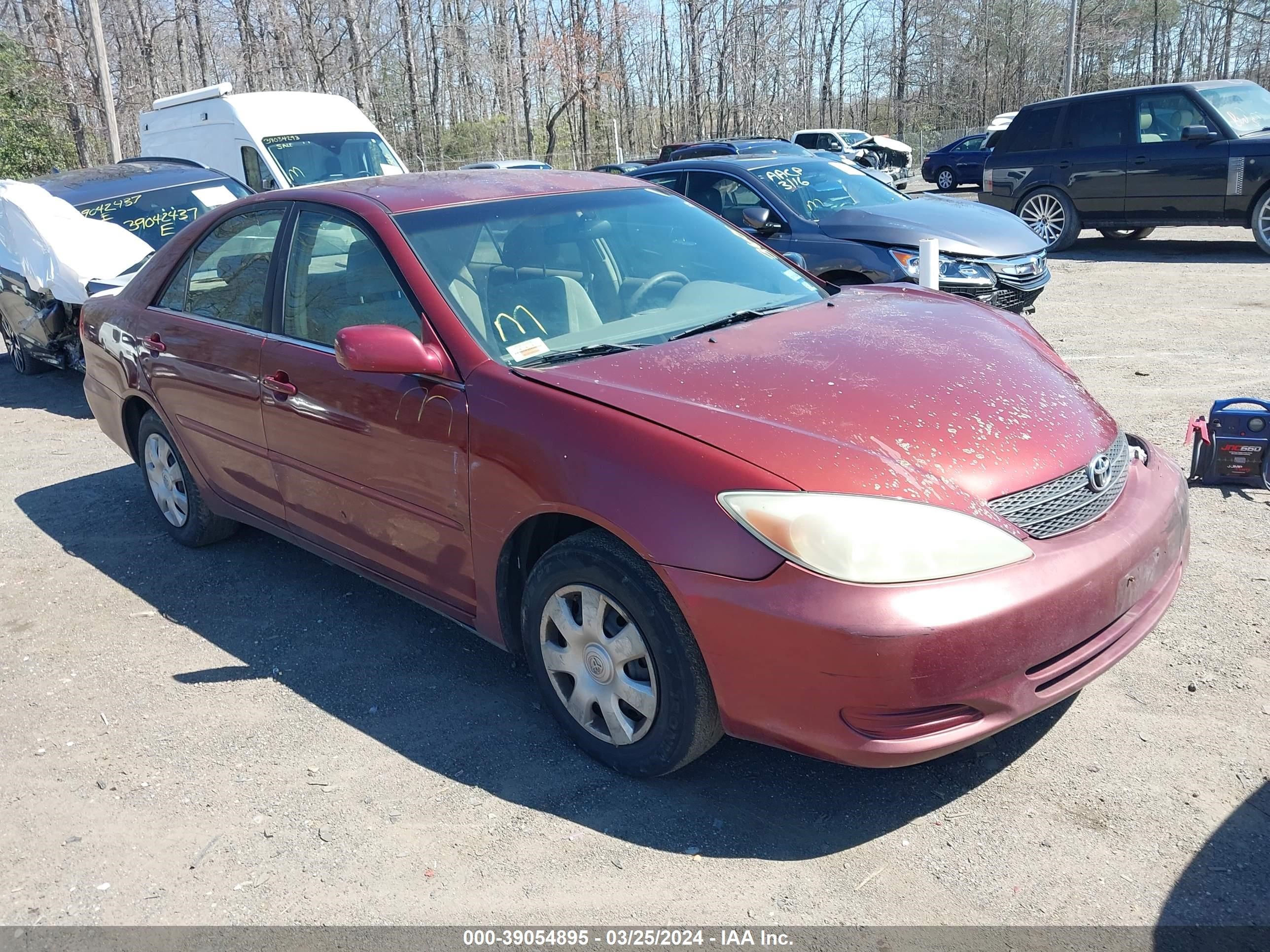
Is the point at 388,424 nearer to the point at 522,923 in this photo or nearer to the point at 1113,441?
the point at 522,923

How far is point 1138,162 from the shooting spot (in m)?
12.2

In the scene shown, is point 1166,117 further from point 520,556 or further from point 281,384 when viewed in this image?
point 520,556

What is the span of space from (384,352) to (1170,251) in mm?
12623

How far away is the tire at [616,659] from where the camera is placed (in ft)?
8.99

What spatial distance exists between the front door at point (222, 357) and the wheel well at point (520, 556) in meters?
1.43

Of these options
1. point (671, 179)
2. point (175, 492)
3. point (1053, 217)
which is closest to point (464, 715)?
point (175, 492)

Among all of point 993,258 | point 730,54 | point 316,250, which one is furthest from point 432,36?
point 316,250

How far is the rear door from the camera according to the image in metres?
12.5

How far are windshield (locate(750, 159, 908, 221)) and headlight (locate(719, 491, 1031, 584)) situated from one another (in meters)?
6.40

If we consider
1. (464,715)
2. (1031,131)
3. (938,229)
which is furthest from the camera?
(1031,131)

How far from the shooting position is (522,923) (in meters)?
2.55

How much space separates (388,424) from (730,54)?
42.4 meters

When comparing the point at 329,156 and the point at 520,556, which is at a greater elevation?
the point at 329,156

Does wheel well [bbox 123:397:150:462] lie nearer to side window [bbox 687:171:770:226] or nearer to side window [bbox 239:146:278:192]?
side window [bbox 687:171:770:226]
